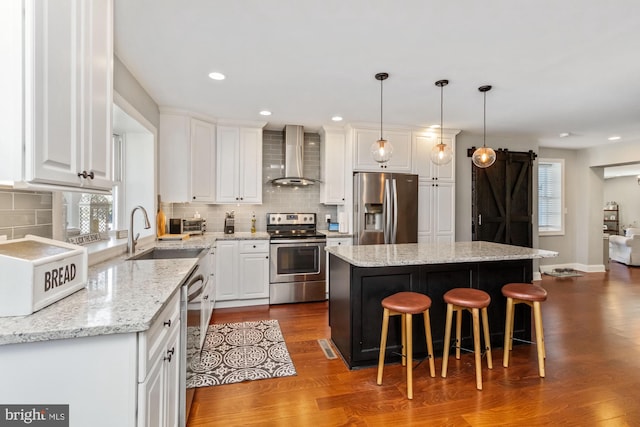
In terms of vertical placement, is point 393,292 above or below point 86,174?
below

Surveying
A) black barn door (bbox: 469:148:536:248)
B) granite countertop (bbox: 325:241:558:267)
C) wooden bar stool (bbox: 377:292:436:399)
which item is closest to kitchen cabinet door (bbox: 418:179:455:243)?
black barn door (bbox: 469:148:536:248)

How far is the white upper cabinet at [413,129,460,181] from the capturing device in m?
4.49

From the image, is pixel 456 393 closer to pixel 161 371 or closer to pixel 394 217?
pixel 161 371

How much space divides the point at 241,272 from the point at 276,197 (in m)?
1.31

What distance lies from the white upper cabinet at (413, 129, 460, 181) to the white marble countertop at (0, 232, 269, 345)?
145 inches

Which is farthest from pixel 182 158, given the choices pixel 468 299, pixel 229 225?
pixel 468 299

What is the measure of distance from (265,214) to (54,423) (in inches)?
148

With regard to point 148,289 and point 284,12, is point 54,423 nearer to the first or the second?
point 148,289

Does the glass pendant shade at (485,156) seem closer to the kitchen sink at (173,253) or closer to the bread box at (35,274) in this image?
the kitchen sink at (173,253)

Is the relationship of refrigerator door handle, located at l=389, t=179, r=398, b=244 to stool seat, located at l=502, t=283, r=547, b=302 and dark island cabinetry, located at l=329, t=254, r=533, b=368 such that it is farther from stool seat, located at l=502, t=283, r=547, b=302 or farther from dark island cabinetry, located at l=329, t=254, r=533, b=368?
stool seat, located at l=502, t=283, r=547, b=302

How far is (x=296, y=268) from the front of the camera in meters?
4.07

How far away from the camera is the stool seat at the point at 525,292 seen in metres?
2.32

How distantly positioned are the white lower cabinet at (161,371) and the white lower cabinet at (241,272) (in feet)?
7.44

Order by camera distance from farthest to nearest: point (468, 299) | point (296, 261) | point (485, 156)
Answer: point (296, 261), point (485, 156), point (468, 299)
